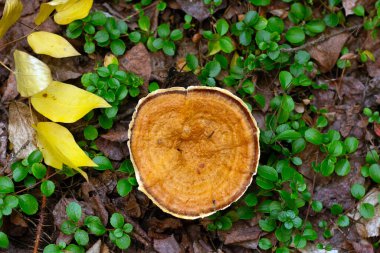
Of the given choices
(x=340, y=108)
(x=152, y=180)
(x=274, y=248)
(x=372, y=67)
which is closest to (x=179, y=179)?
(x=152, y=180)

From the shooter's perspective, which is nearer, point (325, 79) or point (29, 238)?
point (29, 238)

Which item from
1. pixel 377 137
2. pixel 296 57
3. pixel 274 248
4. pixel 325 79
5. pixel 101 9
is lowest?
pixel 274 248

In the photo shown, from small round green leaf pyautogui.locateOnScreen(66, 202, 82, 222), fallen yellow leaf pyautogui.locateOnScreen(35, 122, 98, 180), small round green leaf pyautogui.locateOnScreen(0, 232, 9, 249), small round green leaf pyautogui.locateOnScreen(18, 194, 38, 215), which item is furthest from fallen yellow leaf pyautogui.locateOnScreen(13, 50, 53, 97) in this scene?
small round green leaf pyautogui.locateOnScreen(0, 232, 9, 249)

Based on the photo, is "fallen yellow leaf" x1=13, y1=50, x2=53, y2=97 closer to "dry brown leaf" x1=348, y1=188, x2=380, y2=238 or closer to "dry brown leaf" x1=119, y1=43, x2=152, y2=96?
"dry brown leaf" x1=119, y1=43, x2=152, y2=96

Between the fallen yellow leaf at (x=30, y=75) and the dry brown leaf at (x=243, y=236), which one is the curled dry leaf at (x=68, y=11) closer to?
the fallen yellow leaf at (x=30, y=75)

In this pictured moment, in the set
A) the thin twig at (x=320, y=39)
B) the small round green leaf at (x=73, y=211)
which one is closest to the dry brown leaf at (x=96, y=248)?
the small round green leaf at (x=73, y=211)

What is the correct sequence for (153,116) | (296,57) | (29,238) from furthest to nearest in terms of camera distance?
(296,57), (29,238), (153,116)

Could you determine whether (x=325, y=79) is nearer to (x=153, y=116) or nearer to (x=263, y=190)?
(x=263, y=190)
